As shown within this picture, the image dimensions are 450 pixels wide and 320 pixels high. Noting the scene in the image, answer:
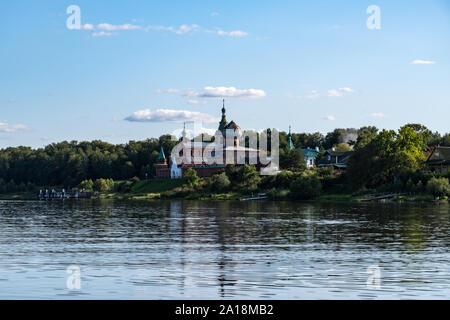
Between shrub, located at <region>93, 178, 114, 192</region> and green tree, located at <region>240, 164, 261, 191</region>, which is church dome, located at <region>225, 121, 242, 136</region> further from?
green tree, located at <region>240, 164, 261, 191</region>

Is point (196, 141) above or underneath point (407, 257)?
above

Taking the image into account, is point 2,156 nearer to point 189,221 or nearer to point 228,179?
point 228,179

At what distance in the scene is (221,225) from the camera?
1818 inches

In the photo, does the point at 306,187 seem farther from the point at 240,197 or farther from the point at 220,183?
the point at 220,183

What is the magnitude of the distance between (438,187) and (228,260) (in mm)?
60160

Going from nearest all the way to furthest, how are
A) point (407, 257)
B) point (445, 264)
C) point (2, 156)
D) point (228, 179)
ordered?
1. point (445, 264)
2. point (407, 257)
3. point (228, 179)
4. point (2, 156)

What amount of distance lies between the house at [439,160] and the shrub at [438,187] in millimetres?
16830

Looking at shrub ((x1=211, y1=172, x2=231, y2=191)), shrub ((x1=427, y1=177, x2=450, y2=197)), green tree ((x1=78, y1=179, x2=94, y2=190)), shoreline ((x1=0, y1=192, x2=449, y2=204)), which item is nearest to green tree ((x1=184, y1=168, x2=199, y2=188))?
shoreline ((x1=0, y1=192, x2=449, y2=204))

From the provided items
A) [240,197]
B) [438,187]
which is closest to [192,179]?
[240,197]

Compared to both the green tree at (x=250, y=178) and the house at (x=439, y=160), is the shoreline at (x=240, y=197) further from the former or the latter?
the house at (x=439, y=160)

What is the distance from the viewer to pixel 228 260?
2672 centimetres
